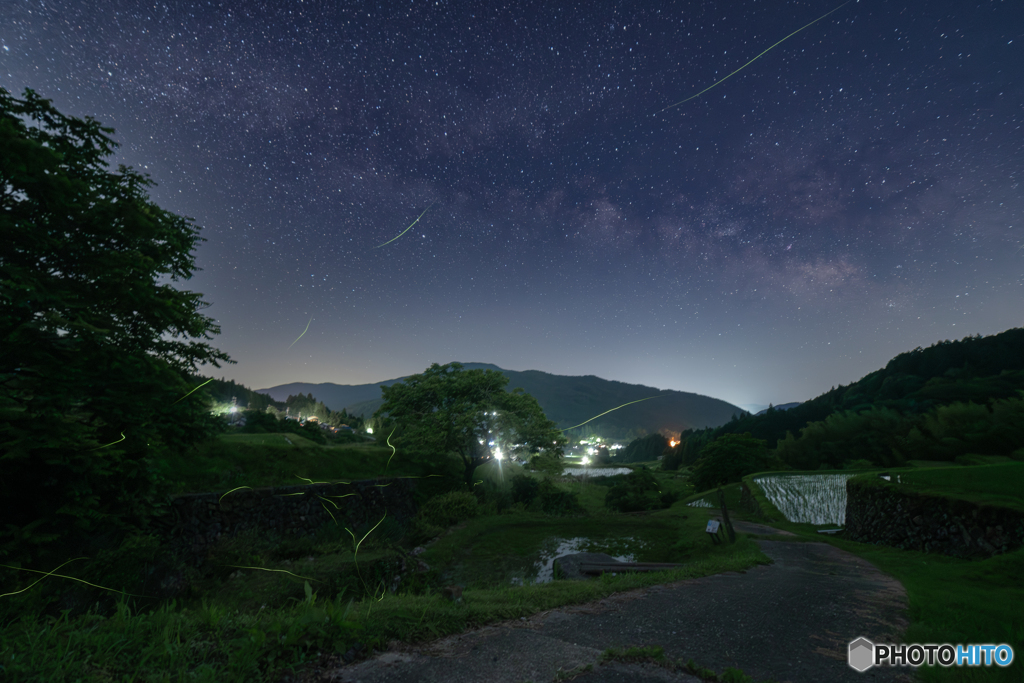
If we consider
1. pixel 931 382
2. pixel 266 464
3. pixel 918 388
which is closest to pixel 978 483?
pixel 266 464

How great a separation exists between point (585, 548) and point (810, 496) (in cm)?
1665

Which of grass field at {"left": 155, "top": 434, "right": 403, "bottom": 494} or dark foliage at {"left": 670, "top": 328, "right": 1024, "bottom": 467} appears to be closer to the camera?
grass field at {"left": 155, "top": 434, "right": 403, "bottom": 494}

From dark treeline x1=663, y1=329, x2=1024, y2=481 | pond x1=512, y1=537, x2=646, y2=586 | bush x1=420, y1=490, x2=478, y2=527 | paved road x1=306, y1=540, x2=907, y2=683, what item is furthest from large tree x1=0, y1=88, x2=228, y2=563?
dark treeline x1=663, y1=329, x2=1024, y2=481

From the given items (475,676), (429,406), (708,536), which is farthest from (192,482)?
(708,536)

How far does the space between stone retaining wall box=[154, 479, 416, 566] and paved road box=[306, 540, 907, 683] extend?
13.2 metres

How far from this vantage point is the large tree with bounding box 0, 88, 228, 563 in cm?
814

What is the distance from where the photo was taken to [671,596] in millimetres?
8078

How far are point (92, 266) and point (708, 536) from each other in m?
25.2

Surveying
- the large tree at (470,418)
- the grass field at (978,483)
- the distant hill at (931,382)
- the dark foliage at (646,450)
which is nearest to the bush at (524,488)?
the large tree at (470,418)

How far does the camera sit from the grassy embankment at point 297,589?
3916 millimetres

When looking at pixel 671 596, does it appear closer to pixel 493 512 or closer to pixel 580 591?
pixel 580 591

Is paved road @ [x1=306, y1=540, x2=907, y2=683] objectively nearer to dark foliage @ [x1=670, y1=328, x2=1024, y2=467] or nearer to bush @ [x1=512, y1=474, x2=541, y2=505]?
bush @ [x1=512, y1=474, x2=541, y2=505]

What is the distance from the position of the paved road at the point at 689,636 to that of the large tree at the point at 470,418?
19.6m

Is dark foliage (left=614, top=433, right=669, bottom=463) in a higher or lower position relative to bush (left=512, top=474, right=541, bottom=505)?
lower
